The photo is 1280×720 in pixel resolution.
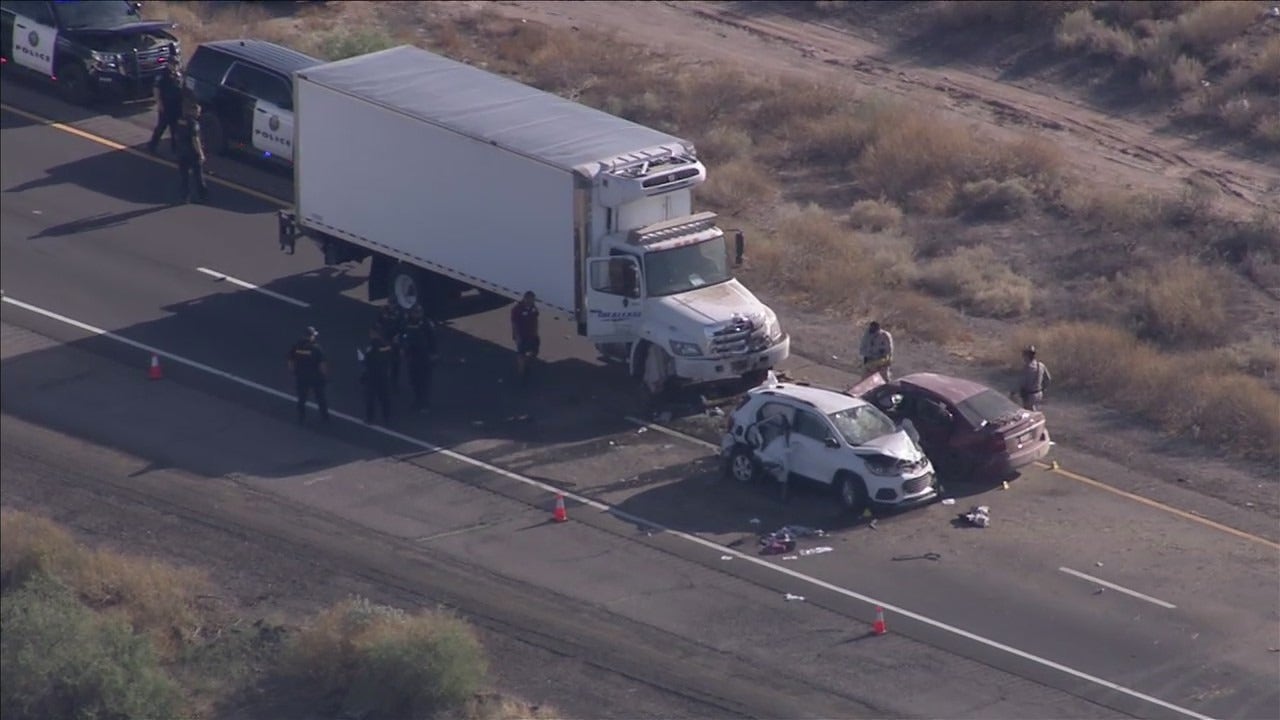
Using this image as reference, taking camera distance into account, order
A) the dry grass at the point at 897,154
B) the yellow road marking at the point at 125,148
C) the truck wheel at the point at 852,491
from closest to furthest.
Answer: the truck wheel at the point at 852,491
the dry grass at the point at 897,154
the yellow road marking at the point at 125,148

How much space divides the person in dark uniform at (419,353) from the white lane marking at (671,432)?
2815mm

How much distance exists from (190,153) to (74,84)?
5.26 meters

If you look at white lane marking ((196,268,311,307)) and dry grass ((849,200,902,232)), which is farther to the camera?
dry grass ((849,200,902,232))

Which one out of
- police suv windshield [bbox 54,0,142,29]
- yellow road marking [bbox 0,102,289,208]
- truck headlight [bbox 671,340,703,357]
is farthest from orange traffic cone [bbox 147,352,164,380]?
police suv windshield [bbox 54,0,142,29]

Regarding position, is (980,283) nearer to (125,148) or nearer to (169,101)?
(169,101)

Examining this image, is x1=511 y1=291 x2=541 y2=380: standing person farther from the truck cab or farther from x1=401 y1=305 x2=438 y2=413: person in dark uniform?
x1=401 y1=305 x2=438 y2=413: person in dark uniform

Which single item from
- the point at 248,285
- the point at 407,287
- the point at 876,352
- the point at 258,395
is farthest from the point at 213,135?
the point at 876,352

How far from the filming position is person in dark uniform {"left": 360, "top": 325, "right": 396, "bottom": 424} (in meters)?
29.5

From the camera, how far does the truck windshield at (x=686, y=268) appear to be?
30.2m

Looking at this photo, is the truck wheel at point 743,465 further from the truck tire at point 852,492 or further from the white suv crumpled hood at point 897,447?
the white suv crumpled hood at point 897,447

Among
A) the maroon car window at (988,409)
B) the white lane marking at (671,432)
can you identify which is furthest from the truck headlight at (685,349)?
the maroon car window at (988,409)

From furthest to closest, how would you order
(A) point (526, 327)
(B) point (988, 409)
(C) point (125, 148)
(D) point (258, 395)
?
(C) point (125, 148), (D) point (258, 395), (A) point (526, 327), (B) point (988, 409)

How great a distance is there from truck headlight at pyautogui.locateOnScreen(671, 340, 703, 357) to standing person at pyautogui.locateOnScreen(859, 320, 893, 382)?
235cm

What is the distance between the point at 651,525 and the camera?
90.8ft
